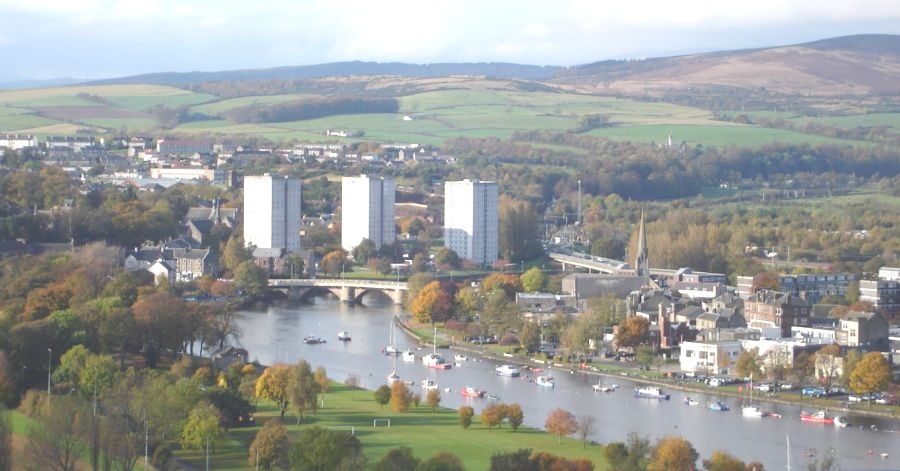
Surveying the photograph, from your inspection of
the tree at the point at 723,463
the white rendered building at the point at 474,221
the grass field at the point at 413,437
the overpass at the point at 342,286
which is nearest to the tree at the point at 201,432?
the grass field at the point at 413,437

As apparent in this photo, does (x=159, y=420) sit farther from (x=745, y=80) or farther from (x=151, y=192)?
(x=745, y=80)

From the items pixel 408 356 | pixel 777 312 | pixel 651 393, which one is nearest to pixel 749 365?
pixel 651 393

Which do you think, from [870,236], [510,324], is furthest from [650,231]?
[510,324]

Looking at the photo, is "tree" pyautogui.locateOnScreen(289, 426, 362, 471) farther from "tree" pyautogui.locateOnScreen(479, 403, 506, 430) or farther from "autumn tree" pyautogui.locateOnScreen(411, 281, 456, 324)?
"autumn tree" pyautogui.locateOnScreen(411, 281, 456, 324)

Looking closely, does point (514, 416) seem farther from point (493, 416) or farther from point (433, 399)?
point (433, 399)

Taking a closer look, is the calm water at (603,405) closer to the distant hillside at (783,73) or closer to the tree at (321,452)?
the tree at (321,452)
